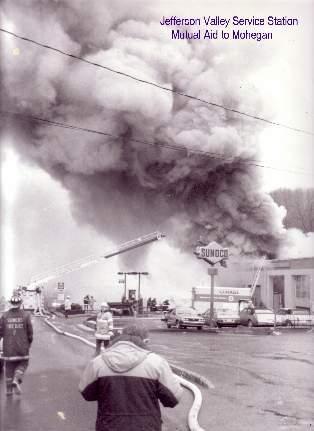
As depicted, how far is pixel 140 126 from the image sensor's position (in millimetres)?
34844

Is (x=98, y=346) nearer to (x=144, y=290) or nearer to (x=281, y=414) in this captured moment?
(x=281, y=414)

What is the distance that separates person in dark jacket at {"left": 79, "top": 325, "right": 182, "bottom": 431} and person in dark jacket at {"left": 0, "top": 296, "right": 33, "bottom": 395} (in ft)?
13.9

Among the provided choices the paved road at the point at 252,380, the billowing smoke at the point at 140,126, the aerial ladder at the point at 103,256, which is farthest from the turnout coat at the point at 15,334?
the aerial ladder at the point at 103,256

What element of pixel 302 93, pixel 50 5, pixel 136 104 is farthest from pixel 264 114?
pixel 302 93

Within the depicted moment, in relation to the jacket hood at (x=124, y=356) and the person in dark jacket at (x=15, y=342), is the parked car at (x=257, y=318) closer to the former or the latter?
the person in dark jacket at (x=15, y=342)

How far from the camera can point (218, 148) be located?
1390 inches

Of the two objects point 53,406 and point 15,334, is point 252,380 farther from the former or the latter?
point 15,334

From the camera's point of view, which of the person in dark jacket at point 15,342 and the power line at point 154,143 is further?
the power line at point 154,143

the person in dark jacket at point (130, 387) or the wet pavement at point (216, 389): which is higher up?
the person in dark jacket at point (130, 387)

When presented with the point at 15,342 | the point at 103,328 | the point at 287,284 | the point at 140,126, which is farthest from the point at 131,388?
the point at 287,284

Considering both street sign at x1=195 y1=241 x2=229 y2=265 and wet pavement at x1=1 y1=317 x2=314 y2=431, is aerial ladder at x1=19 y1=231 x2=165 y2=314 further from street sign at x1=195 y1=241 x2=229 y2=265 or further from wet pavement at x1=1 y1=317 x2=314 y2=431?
wet pavement at x1=1 y1=317 x2=314 y2=431

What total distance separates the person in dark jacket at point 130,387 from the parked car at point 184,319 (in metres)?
18.5

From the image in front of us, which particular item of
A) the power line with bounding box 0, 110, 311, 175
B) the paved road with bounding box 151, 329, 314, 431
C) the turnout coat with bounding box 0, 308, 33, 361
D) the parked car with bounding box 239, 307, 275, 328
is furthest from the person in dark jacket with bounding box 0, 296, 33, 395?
the power line with bounding box 0, 110, 311, 175

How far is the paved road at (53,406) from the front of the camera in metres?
5.33
